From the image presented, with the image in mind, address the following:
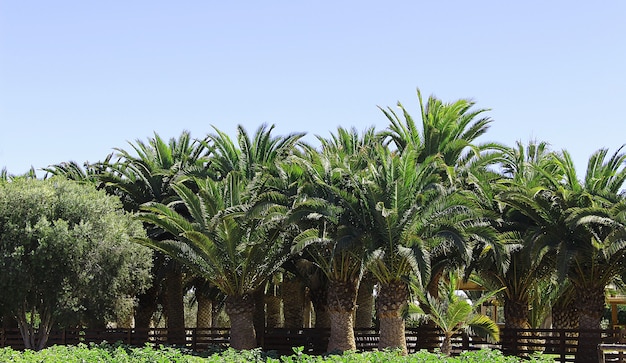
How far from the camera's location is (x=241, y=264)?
25312 mm

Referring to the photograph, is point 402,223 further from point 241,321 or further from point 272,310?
point 272,310

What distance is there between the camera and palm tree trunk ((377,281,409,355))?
2344cm

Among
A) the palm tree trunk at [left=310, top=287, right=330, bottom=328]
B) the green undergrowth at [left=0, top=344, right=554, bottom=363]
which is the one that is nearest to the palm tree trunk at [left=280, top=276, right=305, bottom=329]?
the palm tree trunk at [left=310, top=287, right=330, bottom=328]

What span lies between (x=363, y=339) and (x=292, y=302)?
4116 mm

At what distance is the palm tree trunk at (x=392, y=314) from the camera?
23438mm

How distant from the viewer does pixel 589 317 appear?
84.2 feet

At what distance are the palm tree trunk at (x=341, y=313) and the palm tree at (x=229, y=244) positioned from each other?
2066mm

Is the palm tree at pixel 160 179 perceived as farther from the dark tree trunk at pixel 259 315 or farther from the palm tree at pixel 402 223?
the palm tree at pixel 402 223

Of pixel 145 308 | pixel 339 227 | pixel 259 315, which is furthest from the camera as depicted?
pixel 145 308

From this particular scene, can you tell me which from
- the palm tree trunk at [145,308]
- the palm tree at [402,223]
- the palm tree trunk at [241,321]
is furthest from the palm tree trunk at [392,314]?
the palm tree trunk at [145,308]

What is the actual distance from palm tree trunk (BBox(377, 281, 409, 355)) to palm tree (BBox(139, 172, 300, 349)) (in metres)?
3.74

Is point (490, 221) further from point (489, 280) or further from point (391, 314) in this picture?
point (391, 314)

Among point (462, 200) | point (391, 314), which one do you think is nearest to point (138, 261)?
point (391, 314)

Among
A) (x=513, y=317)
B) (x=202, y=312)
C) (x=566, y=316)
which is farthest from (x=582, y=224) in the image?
(x=202, y=312)
